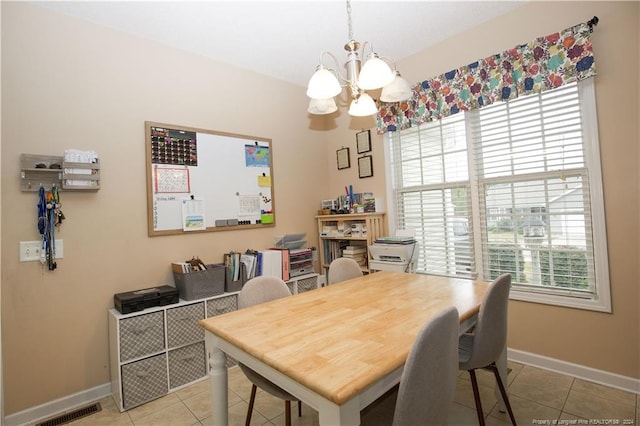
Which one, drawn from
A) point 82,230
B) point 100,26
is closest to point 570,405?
point 82,230

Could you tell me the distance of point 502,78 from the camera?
242 centimetres

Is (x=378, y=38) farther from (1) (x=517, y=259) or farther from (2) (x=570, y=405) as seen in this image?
(2) (x=570, y=405)

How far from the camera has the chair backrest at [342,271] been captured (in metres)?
2.41

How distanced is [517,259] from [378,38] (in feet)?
7.18

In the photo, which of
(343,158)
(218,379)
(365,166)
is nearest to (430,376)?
(218,379)

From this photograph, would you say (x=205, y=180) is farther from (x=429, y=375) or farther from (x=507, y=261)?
(x=507, y=261)

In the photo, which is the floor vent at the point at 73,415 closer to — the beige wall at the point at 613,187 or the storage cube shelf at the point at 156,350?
the storage cube shelf at the point at 156,350

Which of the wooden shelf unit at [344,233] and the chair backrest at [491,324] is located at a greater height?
the wooden shelf unit at [344,233]

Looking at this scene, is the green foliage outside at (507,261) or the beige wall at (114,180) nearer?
the beige wall at (114,180)

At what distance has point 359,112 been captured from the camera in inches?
75.1

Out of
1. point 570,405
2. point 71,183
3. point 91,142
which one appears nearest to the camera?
point 570,405

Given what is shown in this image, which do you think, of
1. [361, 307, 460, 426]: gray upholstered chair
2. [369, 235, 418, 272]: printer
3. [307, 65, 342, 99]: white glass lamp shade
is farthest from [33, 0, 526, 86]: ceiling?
[361, 307, 460, 426]: gray upholstered chair

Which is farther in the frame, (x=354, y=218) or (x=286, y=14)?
(x=354, y=218)

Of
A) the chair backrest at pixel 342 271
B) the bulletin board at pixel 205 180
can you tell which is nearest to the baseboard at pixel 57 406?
the bulletin board at pixel 205 180
